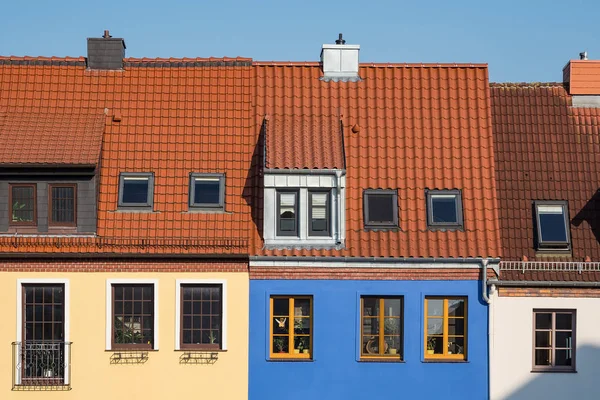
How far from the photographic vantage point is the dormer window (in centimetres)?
2548

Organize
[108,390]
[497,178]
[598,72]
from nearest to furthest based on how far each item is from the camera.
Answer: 1. [108,390]
2. [497,178]
3. [598,72]

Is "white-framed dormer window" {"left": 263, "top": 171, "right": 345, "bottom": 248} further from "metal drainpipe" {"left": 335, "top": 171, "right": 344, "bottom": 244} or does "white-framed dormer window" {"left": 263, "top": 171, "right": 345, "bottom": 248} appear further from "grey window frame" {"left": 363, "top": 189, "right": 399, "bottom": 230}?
"grey window frame" {"left": 363, "top": 189, "right": 399, "bottom": 230}

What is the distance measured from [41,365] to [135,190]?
5.15 m

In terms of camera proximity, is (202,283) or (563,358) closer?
(202,283)

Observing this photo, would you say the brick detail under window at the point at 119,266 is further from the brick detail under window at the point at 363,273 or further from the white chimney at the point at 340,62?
the white chimney at the point at 340,62

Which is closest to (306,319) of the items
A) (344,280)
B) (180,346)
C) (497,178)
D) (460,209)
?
(344,280)

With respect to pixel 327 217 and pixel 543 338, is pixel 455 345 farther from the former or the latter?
pixel 327 217

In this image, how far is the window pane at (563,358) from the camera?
25.5 m

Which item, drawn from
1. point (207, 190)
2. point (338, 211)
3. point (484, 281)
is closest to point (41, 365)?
point (207, 190)

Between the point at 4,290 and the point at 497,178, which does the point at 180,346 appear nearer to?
the point at 4,290

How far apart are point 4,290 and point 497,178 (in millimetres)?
13586

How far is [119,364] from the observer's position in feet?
81.0

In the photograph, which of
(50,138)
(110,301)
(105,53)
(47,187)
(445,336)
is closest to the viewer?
(110,301)

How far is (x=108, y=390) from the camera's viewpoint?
2467 cm
